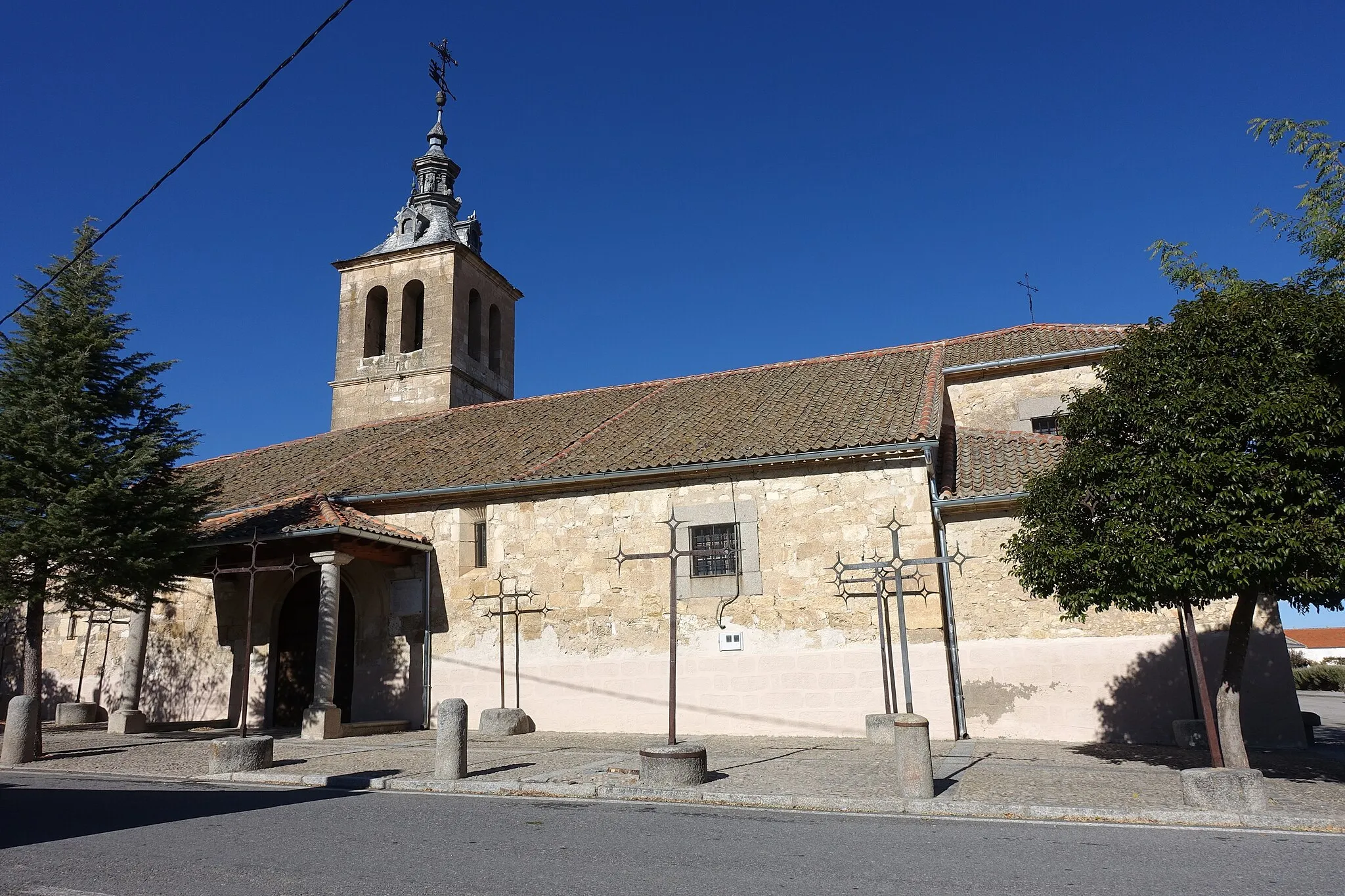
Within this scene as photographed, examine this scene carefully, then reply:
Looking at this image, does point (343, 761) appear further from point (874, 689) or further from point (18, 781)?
point (874, 689)

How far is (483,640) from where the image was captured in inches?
589

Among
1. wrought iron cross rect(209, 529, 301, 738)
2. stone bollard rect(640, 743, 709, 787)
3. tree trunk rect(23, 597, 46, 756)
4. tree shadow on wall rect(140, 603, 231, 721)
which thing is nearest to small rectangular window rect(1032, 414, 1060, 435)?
stone bollard rect(640, 743, 709, 787)

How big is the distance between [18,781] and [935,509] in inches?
477

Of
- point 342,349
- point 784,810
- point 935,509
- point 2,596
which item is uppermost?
point 342,349

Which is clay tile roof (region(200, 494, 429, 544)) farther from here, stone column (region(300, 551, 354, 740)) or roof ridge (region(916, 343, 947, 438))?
roof ridge (region(916, 343, 947, 438))

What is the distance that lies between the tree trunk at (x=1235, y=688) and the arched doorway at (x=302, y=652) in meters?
13.3

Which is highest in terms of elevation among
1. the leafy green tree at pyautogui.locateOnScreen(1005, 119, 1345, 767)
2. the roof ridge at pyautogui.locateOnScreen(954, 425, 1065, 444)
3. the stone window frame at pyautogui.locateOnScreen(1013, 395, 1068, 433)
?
the stone window frame at pyautogui.locateOnScreen(1013, 395, 1068, 433)

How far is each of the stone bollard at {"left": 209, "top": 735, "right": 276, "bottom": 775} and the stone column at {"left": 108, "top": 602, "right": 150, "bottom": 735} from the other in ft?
20.0

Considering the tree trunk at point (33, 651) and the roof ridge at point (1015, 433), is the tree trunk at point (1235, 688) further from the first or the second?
the tree trunk at point (33, 651)

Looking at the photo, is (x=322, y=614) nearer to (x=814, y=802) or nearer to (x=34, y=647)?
(x=34, y=647)

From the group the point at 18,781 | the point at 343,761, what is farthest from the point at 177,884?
the point at 18,781

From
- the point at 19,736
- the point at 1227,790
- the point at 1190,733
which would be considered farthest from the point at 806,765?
the point at 19,736

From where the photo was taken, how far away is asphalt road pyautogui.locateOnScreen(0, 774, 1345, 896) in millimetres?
4953

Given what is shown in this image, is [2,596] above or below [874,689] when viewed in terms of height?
above
